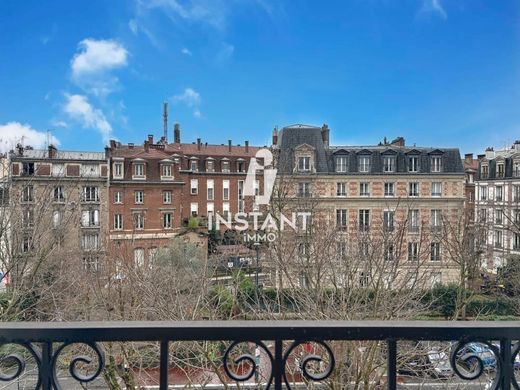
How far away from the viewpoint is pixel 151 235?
1977 cm

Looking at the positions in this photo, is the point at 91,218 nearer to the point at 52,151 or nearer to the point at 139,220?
the point at 139,220

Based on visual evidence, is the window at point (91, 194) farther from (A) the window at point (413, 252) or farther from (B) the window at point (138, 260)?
(A) the window at point (413, 252)

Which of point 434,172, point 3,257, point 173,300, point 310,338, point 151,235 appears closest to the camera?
point 310,338

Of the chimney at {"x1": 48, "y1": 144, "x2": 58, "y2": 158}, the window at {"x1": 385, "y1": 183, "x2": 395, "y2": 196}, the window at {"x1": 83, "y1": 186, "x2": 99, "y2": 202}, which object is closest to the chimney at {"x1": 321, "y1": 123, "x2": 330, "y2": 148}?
the window at {"x1": 385, "y1": 183, "x2": 395, "y2": 196}

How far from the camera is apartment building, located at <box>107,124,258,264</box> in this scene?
19.3 metres

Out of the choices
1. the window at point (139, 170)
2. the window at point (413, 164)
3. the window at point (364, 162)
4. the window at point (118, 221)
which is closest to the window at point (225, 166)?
the window at point (139, 170)

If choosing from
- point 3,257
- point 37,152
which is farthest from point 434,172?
point 37,152

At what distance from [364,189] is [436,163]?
4093 millimetres

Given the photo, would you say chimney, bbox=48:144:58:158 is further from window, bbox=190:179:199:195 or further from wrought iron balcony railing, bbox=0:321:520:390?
wrought iron balcony railing, bbox=0:321:520:390

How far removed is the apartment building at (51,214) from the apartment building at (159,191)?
4.62 ft

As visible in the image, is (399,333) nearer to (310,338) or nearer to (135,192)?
(310,338)

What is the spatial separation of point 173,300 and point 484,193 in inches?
912

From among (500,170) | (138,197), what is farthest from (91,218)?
(500,170)

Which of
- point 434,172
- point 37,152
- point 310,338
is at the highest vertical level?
point 37,152
